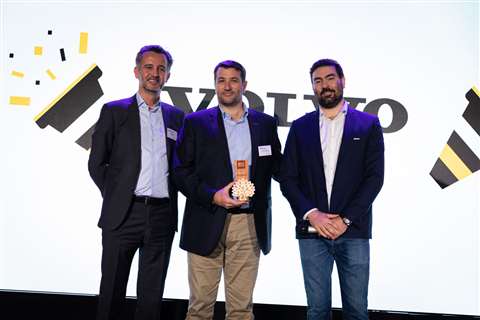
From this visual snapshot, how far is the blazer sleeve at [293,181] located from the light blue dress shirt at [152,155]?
0.74 m

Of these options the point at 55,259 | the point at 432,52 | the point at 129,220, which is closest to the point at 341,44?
the point at 432,52

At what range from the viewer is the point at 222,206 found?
107 inches

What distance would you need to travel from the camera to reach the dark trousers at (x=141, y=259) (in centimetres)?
282

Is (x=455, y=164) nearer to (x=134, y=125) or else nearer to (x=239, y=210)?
(x=239, y=210)

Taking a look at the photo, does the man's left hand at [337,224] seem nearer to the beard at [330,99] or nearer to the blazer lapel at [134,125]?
the beard at [330,99]

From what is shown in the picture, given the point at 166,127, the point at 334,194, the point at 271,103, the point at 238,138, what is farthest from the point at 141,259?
the point at 271,103

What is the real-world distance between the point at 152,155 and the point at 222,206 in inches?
22.2

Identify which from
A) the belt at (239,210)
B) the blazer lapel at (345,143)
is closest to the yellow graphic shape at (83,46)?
the belt at (239,210)

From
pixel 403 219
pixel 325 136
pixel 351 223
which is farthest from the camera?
pixel 403 219

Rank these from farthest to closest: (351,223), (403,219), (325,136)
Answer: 1. (403,219)
2. (325,136)
3. (351,223)

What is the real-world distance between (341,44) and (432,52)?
71 centimetres

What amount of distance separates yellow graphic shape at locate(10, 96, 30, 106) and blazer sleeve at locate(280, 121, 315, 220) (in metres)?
2.24

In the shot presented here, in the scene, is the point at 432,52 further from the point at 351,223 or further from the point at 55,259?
the point at 55,259

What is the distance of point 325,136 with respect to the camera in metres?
2.78
